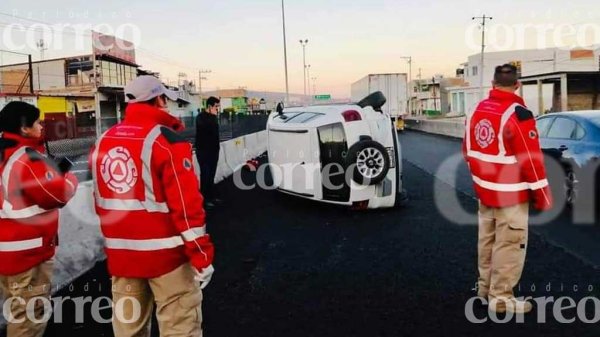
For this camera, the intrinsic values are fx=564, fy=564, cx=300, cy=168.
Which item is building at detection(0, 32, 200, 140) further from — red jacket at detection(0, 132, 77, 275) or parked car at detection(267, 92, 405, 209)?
red jacket at detection(0, 132, 77, 275)

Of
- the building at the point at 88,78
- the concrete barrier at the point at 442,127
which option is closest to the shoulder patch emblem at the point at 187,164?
the concrete barrier at the point at 442,127

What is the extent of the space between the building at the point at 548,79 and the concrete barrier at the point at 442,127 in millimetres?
2565

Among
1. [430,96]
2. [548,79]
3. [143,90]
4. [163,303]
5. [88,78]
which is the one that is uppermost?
[88,78]

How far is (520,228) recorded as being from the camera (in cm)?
450

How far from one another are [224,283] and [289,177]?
408cm

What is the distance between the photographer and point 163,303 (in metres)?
3.11

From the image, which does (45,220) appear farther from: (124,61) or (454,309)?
(124,61)

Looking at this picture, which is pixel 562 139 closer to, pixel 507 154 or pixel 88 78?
pixel 507 154

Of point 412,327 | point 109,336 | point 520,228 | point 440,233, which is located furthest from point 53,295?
point 440,233

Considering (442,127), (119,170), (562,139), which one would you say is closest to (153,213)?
(119,170)

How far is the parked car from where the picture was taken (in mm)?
8594

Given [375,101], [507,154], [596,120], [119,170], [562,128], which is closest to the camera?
[119,170]

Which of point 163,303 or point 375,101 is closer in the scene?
point 163,303

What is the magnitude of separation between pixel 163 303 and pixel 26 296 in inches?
46.5
